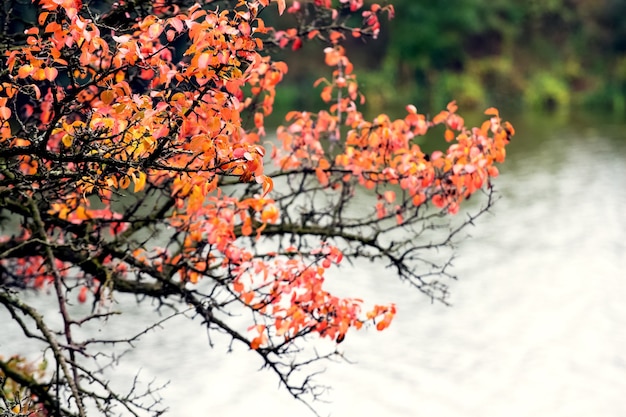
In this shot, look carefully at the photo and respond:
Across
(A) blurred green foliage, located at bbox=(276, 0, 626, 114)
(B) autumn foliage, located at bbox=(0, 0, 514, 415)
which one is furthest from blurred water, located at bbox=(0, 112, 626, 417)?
(A) blurred green foliage, located at bbox=(276, 0, 626, 114)

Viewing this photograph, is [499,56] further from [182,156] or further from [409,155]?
[182,156]

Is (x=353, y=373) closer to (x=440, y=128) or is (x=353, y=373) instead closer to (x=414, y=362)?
(x=414, y=362)

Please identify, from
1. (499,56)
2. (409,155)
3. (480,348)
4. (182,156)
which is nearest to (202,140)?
(182,156)

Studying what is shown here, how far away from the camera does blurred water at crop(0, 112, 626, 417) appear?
14.7 m

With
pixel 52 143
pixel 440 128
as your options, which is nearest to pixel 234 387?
pixel 52 143

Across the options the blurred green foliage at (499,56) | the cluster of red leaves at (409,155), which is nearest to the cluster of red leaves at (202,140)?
the cluster of red leaves at (409,155)

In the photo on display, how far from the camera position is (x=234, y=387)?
50.1 ft

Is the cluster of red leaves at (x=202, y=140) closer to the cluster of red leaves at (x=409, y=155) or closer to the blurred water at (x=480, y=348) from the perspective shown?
the cluster of red leaves at (x=409, y=155)

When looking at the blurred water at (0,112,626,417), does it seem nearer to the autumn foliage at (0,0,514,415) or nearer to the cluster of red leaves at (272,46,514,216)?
the cluster of red leaves at (272,46,514,216)

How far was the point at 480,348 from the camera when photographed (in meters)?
17.2

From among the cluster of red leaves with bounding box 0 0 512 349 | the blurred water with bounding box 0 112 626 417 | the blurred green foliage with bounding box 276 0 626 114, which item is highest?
the blurred green foliage with bounding box 276 0 626 114

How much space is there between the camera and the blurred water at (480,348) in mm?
14734

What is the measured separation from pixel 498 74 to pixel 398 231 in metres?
38.3

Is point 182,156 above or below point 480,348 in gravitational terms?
below
